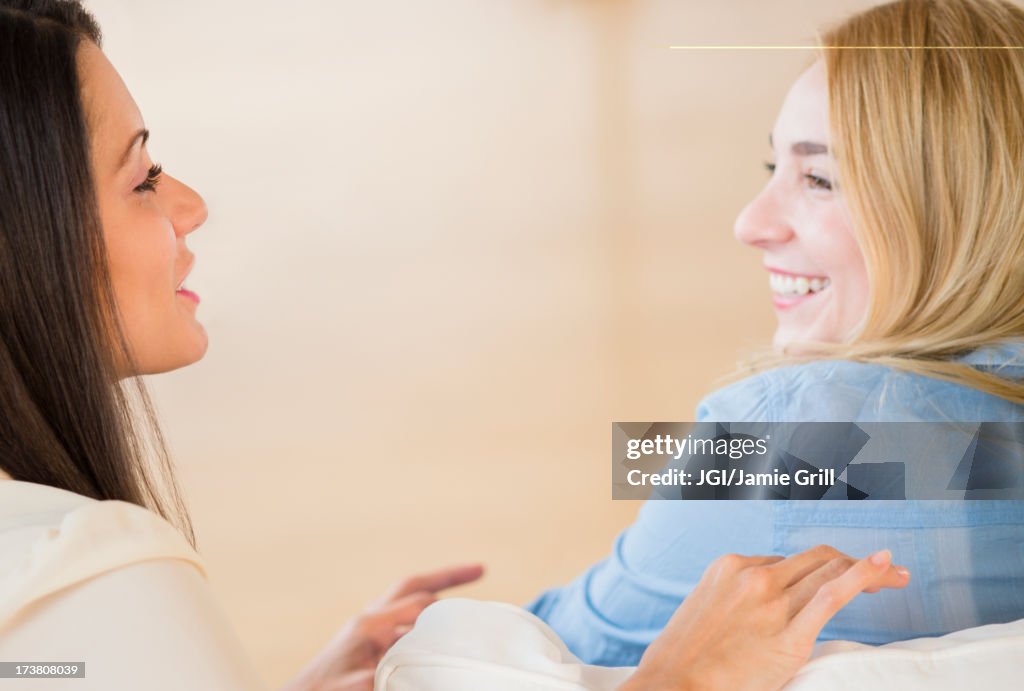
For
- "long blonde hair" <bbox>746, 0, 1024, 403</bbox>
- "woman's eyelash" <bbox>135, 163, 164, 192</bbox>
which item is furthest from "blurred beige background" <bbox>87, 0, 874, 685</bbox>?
"woman's eyelash" <bbox>135, 163, 164, 192</bbox>

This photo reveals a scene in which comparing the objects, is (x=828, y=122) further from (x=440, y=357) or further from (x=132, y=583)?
(x=132, y=583)

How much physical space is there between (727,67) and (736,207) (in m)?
0.18

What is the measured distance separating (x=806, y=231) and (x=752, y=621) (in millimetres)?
556

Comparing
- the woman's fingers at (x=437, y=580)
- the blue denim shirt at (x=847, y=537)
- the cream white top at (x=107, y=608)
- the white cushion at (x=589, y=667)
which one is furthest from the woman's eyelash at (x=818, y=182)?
the cream white top at (x=107, y=608)

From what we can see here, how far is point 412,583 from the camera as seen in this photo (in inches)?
56.5

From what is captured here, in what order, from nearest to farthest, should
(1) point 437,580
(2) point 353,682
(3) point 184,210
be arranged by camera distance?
(3) point 184,210
(2) point 353,682
(1) point 437,580

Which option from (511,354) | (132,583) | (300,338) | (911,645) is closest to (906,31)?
(511,354)

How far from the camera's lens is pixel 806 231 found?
53.1 inches

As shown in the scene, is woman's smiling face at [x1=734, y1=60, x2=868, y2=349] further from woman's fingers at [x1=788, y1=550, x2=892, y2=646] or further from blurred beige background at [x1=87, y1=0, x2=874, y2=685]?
woman's fingers at [x1=788, y1=550, x2=892, y2=646]

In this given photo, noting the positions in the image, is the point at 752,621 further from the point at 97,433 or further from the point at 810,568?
the point at 97,433

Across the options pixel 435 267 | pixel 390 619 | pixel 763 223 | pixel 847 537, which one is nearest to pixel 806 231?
pixel 763 223

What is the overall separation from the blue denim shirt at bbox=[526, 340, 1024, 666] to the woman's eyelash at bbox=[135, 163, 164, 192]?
735 mm

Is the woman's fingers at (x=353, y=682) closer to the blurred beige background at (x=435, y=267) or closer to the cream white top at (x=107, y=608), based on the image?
the blurred beige background at (x=435, y=267)

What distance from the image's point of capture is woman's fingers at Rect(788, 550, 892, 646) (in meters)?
1.00
